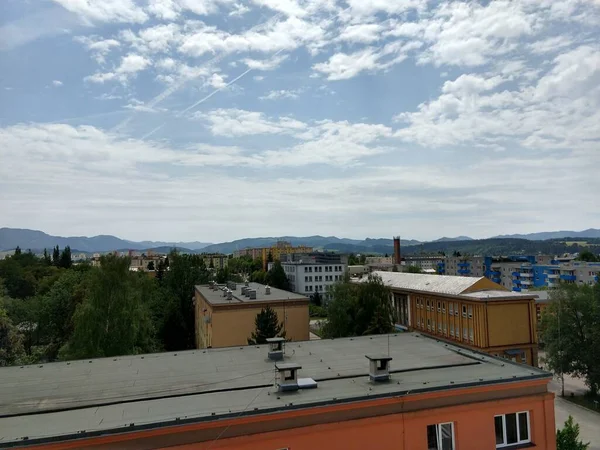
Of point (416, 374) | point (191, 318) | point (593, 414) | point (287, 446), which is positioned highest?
point (416, 374)

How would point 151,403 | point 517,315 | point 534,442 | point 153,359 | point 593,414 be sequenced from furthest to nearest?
point 517,315
point 593,414
point 153,359
point 534,442
point 151,403

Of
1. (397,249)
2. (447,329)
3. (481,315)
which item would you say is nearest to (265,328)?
(481,315)

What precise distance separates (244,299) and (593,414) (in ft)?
84.0

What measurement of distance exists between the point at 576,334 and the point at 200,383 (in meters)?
31.8

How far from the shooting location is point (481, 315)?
122 ft

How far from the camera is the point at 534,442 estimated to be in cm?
1020

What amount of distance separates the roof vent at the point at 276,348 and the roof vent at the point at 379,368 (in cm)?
357

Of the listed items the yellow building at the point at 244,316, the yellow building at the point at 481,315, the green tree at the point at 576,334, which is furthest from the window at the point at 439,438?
the yellow building at the point at 481,315

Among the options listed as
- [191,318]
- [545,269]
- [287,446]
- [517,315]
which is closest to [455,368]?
[287,446]

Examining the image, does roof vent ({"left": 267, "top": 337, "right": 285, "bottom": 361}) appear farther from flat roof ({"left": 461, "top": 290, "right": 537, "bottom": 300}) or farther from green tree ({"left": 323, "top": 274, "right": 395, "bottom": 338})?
flat roof ({"left": 461, "top": 290, "right": 537, "bottom": 300})

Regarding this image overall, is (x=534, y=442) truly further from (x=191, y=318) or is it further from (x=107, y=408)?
(x=191, y=318)

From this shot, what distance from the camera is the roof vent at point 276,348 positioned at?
1309 centimetres

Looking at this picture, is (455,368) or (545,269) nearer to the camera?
(455,368)

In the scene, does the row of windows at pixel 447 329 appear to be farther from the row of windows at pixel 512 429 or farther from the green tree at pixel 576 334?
the row of windows at pixel 512 429
